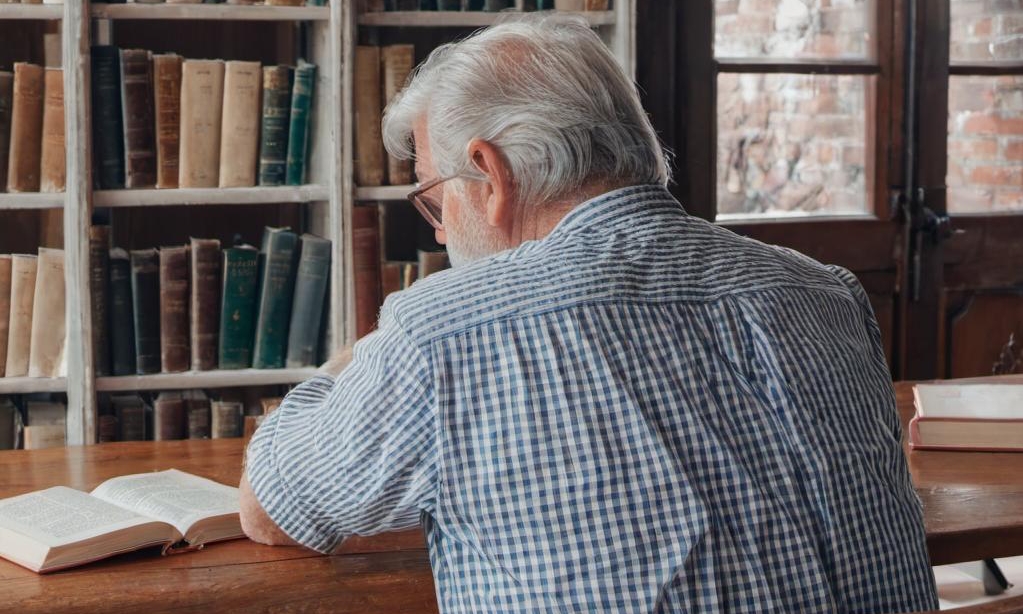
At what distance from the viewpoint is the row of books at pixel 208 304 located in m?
2.67

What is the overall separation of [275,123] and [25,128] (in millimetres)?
521

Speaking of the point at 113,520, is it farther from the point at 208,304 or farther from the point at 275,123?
the point at 275,123

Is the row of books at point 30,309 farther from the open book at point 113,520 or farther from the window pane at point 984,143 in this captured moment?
the window pane at point 984,143

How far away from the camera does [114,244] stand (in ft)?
9.70

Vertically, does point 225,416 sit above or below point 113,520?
below

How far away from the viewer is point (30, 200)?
2564mm

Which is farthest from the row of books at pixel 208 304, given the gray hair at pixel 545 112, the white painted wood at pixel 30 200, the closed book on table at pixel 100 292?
the gray hair at pixel 545 112

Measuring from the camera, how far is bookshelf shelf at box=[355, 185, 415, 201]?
2.75 m

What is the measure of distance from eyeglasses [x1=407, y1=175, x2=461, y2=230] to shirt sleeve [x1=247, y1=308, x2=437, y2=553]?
205 millimetres

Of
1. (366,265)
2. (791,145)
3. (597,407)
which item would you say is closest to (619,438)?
(597,407)

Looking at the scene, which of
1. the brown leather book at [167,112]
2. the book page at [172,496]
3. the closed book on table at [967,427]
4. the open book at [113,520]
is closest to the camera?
the open book at [113,520]

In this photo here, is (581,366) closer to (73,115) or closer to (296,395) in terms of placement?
(296,395)

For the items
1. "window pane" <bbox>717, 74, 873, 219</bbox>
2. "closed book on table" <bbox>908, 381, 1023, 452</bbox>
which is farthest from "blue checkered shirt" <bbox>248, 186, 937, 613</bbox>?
"window pane" <bbox>717, 74, 873, 219</bbox>

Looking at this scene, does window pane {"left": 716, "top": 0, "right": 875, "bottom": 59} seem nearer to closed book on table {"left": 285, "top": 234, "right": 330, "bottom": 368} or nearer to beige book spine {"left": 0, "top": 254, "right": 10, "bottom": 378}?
closed book on table {"left": 285, "top": 234, "right": 330, "bottom": 368}
